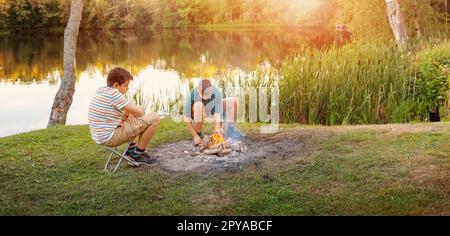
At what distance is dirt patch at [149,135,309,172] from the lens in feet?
18.9

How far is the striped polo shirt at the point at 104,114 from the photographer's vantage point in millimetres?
5535

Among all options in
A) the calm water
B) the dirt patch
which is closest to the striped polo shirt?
the dirt patch

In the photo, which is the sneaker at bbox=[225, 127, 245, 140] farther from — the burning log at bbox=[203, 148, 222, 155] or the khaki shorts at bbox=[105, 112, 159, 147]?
the khaki shorts at bbox=[105, 112, 159, 147]

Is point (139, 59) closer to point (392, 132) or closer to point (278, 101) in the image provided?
point (278, 101)

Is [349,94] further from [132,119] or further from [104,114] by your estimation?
[104,114]

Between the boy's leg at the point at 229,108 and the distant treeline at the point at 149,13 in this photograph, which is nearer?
the boy's leg at the point at 229,108

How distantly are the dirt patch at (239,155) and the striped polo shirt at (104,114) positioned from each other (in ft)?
2.34

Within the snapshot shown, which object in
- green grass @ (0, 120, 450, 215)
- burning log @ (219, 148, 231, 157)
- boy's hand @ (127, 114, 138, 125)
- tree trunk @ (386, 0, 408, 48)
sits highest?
tree trunk @ (386, 0, 408, 48)

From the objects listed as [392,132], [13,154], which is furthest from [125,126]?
[392,132]

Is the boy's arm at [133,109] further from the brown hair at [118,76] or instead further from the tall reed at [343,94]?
the tall reed at [343,94]

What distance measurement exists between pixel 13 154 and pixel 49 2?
149 feet

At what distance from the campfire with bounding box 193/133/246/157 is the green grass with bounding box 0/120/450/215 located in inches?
19.5

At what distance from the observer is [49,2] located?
48.6 m

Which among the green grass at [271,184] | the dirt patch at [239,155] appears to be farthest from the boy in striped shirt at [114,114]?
the dirt patch at [239,155]
